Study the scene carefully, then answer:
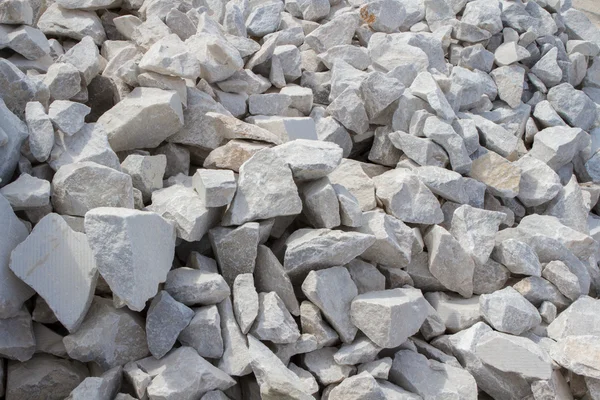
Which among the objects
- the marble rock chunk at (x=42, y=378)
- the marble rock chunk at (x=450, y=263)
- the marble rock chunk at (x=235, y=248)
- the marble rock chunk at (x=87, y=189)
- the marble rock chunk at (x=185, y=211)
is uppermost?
the marble rock chunk at (x=87, y=189)

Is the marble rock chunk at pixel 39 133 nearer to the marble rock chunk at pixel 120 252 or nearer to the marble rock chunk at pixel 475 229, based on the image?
the marble rock chunk at pixel 120 252

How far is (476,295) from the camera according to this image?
2.42 meters

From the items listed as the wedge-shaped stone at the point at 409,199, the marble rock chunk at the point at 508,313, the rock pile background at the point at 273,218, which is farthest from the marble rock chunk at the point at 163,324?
the marble rock chunk at the point at 508,313

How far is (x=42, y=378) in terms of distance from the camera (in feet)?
5.72

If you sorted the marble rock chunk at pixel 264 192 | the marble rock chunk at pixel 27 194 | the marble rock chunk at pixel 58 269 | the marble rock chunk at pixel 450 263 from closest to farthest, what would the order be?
the marble rock chunk at pixel 58 269
the marble rock chunk at pixel 27 194
the marble rock chunk at pixel 264 192
the marble rock chunk at pixel 450 263

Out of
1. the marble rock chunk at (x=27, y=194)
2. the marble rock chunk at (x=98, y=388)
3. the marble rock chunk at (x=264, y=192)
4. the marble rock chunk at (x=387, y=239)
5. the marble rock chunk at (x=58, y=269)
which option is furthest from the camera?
the marble rock chunk at (x=387, y=239)

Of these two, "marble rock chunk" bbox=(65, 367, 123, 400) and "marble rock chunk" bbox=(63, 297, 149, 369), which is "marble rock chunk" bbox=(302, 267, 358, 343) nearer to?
"marble rock chunk" bbox=(63, 297, 149, 369)

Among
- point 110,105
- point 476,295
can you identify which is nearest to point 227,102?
point 110,105

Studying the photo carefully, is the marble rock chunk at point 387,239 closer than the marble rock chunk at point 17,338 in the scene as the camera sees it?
No

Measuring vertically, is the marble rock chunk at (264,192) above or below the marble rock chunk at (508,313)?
above

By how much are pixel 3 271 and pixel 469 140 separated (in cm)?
203

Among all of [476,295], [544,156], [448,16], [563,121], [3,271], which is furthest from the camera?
[448,16]

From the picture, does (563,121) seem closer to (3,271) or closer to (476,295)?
(476,295)

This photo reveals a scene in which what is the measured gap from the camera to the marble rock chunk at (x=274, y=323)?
188 centimetres
